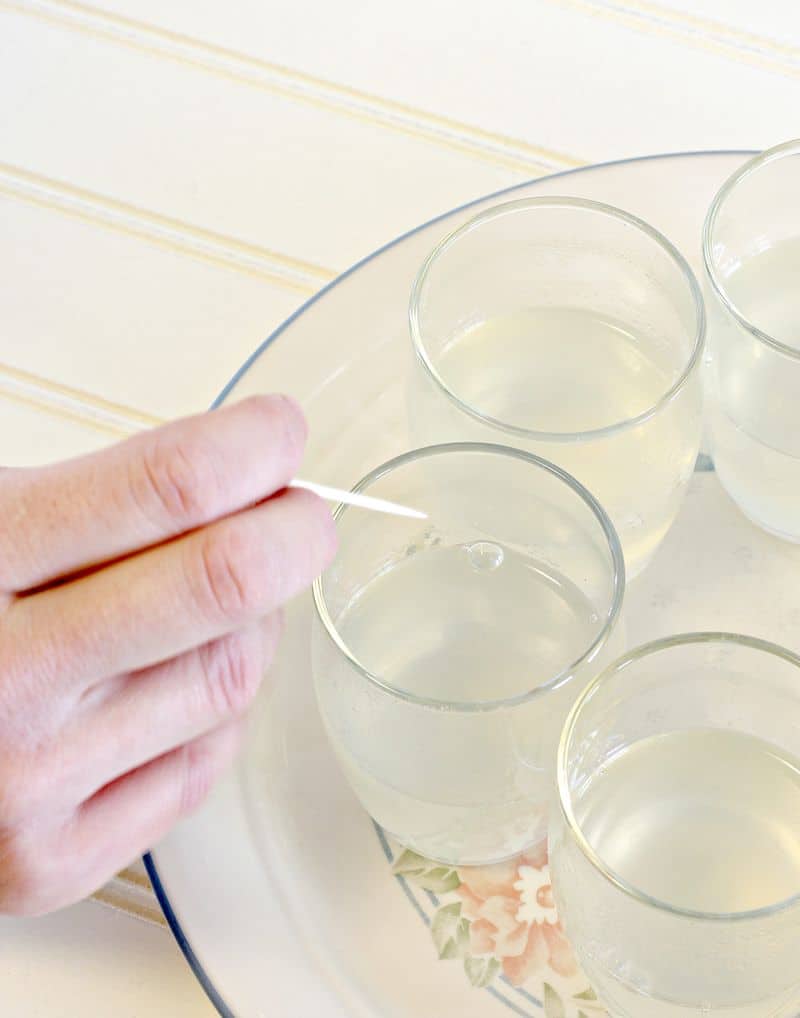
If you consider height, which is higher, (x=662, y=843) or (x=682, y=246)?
(x=682, y=246)

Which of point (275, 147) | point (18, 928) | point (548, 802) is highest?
point (275, 147)

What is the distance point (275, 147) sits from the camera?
2.76 ft

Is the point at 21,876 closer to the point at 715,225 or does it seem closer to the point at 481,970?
the point at 481,970

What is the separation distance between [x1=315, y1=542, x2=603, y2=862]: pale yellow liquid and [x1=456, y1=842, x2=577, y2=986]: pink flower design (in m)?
0.01

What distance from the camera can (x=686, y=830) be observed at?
52 centimetres

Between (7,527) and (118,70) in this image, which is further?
(118,70)

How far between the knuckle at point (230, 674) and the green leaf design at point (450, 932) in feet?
0.44

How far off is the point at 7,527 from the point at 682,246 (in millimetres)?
401

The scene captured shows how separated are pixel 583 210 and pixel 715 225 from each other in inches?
2.4

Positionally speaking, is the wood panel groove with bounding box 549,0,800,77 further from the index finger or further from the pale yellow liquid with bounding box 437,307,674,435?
the index finger

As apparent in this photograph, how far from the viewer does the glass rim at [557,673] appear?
481mm

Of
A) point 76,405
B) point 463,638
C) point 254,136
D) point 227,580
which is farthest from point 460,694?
point 254,136

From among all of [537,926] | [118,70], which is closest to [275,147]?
[118,70]

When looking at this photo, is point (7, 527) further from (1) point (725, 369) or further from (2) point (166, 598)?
(1) point (725, 369)
